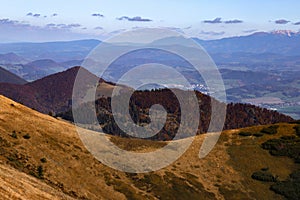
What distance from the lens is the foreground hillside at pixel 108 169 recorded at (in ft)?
164

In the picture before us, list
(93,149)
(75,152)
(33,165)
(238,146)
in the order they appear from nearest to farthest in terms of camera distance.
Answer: (33,165), (75,152), (93,149), (238,146)

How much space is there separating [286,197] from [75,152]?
1457 inches

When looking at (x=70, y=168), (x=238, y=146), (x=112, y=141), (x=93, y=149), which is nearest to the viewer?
(x=70, y=168)

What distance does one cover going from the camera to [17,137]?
60.1m

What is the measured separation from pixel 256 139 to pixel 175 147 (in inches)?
805

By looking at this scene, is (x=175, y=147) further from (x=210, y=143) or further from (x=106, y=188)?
(x=106, y=188)

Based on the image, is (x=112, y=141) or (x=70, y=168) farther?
(x=112, y=141)

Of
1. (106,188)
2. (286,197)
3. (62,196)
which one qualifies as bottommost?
(286,197)

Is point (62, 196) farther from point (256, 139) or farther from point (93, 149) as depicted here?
point (256, 139)

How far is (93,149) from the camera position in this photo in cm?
6969

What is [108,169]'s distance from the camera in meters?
62.2

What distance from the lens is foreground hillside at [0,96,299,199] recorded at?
5000 cm

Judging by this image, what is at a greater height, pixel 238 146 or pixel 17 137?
pixel 17 137

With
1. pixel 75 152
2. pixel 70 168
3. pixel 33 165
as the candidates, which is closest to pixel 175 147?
pixel 75 152
